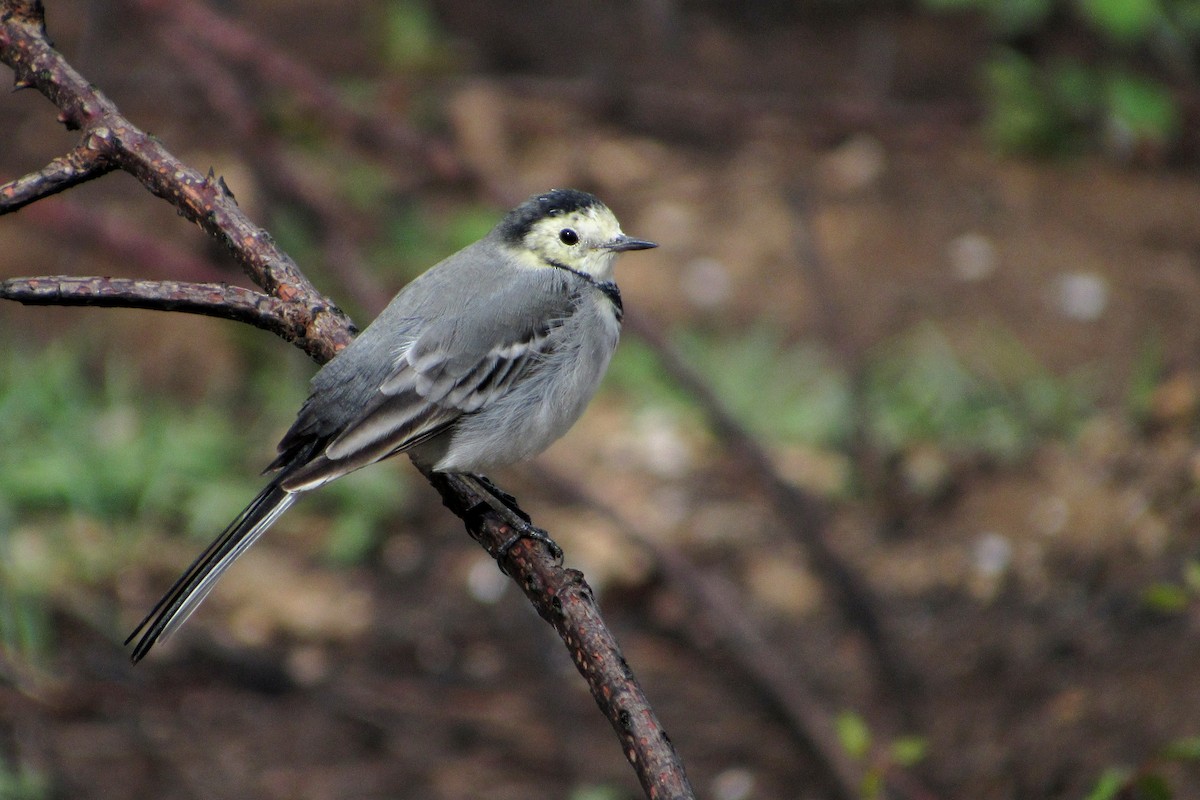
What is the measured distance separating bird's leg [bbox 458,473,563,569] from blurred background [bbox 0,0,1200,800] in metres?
1.17

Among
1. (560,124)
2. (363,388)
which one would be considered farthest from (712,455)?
(363,388)

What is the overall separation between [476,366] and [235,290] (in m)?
0.78

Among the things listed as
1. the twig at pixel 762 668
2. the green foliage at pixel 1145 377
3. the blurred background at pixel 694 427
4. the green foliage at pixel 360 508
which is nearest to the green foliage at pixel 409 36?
the blurred background at pixel 694 427

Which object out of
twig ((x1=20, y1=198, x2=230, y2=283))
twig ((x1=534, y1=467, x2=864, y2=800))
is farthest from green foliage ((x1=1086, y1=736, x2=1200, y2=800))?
twig ((x1=20, y1=198, x2=230, y2=283))

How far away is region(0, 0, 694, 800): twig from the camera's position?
238 centimetres

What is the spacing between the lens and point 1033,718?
15.2 ft

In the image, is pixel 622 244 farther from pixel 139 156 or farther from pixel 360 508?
pixel 360 508

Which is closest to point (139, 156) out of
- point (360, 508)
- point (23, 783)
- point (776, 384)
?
point (23, 783)

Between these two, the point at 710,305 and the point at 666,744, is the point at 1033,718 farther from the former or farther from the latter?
the point at 710,305

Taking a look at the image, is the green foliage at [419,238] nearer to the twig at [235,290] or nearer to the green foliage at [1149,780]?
the twig at [235,290]

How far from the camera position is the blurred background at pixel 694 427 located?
496 centimetres

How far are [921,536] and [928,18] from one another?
176 inches

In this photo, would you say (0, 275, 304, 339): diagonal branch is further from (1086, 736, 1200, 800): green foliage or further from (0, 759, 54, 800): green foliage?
(0, 759, 54, 800): green foliage

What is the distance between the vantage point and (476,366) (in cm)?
331
